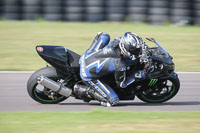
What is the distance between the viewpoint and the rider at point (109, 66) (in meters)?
6.65

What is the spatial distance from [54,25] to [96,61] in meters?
9.62

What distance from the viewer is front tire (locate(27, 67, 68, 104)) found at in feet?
22.6

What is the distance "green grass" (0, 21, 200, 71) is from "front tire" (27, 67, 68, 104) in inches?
136

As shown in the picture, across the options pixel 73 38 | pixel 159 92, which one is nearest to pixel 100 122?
pixel 159 92

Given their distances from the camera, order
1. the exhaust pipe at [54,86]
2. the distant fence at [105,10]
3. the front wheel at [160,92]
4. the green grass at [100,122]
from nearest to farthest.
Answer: the green grass at [100,122]
the exhaust pipe at [54,86]
the front wheel at [160,92]
the distant fence at [105,10]

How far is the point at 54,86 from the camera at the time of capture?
22.3 ft

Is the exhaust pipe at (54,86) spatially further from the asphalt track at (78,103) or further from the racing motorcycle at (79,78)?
the asphalt track at (78,103)

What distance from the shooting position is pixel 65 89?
22.4 ft

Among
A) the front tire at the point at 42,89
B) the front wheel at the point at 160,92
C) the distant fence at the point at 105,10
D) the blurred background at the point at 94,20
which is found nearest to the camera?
the front tire at the point at 42,89

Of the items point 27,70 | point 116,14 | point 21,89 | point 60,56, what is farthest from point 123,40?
point 116,14

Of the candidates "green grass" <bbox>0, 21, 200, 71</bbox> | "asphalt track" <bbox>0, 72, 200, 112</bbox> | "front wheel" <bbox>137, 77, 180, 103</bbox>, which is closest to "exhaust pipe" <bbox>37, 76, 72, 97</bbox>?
"asphalt track" <bbox>0, 72, 200, 112</bbox>

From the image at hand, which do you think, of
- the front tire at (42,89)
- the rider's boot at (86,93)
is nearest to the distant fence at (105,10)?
the front tire at (42,89)

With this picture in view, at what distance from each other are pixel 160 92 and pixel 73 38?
7.77 metres

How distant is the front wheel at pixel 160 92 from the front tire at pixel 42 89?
142cm
